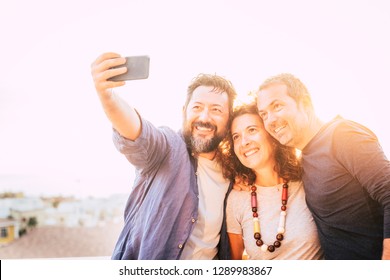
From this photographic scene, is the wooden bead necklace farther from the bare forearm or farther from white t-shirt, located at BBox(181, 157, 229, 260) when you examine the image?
the bare forearm

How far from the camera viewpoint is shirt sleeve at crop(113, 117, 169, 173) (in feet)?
5.30

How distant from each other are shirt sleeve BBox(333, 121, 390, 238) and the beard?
526mm

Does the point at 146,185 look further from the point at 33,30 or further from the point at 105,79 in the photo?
the point at 33,30

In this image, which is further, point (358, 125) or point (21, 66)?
point (21, 66)

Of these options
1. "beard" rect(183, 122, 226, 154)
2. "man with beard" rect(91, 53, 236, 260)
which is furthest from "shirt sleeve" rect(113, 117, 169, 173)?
"beard" rect(183, 122, 226, 154)

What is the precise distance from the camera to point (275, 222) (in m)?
1.84

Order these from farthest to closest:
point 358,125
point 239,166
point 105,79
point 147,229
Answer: point 239,166, point 147,229, point 358,125, point 105,79

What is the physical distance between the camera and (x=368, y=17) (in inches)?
79.7

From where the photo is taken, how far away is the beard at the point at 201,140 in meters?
1.92

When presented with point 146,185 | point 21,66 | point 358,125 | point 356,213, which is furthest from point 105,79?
point 356,213

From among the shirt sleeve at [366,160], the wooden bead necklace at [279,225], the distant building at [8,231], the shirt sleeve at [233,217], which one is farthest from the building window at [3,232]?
the shirt sleeve at [366,160]

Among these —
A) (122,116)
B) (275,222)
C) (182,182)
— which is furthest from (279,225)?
(122,116)
